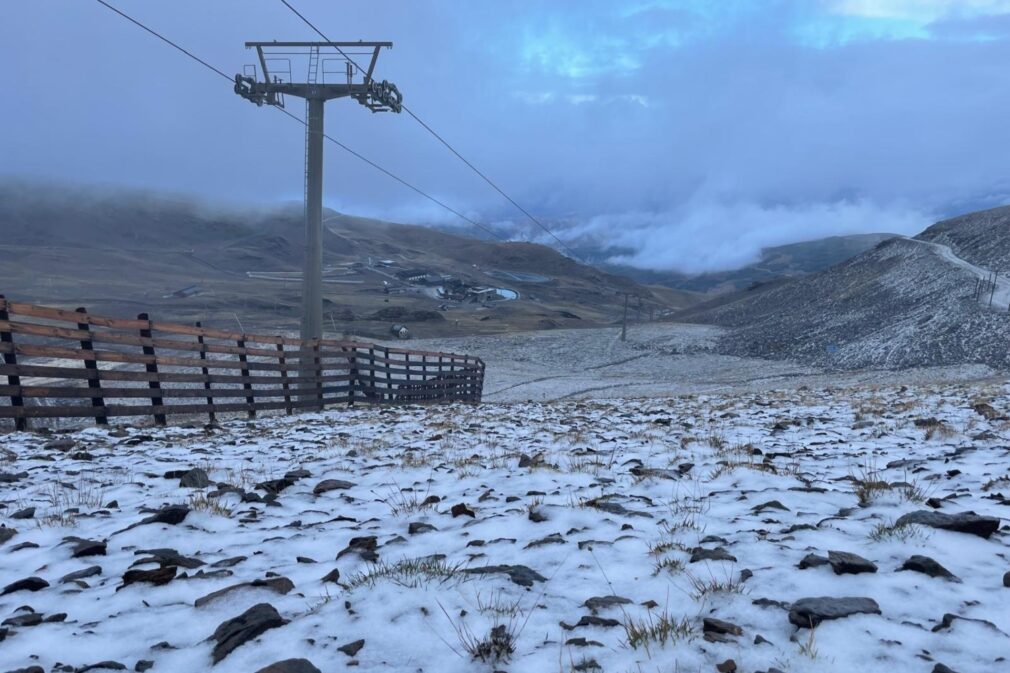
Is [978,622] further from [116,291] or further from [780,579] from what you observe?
[116,291]

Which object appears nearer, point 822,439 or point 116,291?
point 822,439

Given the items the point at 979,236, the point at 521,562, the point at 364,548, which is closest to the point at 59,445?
the point at 364,548

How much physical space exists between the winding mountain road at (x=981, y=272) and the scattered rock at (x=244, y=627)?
69.1 m

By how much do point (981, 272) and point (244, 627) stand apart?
85.9 meters

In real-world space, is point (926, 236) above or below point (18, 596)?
above

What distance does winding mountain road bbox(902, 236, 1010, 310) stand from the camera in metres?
59.8

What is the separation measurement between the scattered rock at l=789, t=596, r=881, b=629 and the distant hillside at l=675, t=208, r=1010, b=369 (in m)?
47.1

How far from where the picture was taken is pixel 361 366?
22656 millimetres

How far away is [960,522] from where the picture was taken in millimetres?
4320

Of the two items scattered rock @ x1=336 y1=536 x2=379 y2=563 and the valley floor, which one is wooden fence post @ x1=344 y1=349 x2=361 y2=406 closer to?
the valley floor

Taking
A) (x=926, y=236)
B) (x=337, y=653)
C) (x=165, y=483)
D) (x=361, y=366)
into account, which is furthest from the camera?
(x=926, y=236)

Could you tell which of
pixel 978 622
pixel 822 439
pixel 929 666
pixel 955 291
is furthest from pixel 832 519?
pixel 955 291

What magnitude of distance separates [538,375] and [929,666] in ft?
170

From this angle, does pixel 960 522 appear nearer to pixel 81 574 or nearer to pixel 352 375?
pixel 81 574
